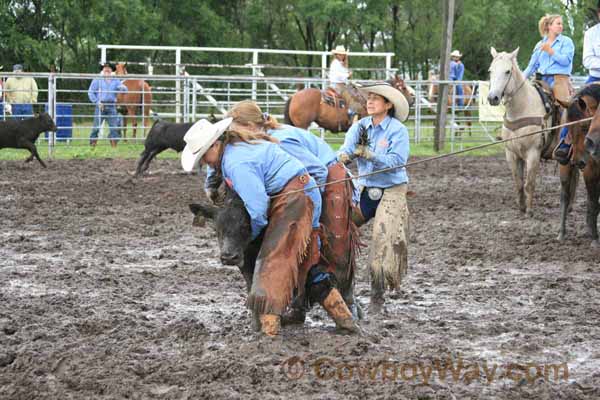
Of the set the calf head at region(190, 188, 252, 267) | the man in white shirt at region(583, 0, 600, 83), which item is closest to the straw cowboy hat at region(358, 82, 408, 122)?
the calf head at region(190, 188, 252, 267)

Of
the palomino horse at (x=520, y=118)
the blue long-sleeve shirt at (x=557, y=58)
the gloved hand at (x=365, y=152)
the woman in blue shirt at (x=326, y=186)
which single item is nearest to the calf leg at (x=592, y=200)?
the palomino horse at (x=520, y=118)

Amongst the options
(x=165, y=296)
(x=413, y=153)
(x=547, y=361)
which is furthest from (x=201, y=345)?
(x=413, y=153)

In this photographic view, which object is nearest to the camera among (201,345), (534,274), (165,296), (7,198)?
(201,345)

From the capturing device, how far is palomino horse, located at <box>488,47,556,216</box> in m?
10.7

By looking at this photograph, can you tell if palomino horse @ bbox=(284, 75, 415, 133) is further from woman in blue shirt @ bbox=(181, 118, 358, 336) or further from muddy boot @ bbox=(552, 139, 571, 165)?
woman in blue shirt @ bbox=(181, 118, 358, 336)

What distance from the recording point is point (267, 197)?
4863 mm

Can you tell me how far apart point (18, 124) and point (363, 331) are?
11.4 m

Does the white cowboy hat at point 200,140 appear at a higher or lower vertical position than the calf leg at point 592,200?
higher

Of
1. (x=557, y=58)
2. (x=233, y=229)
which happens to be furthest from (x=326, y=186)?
(x=557, y=58)

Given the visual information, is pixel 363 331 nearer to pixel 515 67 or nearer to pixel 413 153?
pixel 515 67

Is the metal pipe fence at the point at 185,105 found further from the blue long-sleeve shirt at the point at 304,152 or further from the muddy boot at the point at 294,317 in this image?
the muddy boot at the point at 294,317

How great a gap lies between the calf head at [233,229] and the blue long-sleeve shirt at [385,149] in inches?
49.4

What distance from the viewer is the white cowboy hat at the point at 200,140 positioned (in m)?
4.84

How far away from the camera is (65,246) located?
8.47m
